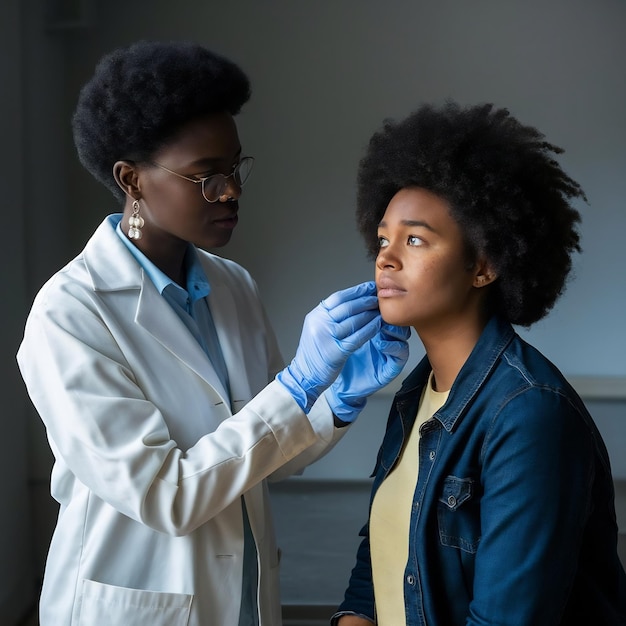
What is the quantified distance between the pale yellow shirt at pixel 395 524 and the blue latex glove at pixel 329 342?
16cm

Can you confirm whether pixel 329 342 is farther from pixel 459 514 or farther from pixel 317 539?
pixel 317 539

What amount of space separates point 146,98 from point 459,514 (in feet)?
2.86

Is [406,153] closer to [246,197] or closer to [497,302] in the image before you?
[497,302]

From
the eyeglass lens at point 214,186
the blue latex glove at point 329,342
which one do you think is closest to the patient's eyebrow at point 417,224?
the blue latex glove at point 329,342

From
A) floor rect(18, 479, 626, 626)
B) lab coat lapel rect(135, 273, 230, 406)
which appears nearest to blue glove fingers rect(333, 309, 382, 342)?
lab coat lapel rect(135, 273, 230, 406)

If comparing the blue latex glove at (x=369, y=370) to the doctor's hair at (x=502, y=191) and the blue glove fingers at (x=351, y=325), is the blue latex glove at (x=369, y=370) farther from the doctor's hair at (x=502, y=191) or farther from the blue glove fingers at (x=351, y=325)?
the doctor's hair at (x=502, y=191)

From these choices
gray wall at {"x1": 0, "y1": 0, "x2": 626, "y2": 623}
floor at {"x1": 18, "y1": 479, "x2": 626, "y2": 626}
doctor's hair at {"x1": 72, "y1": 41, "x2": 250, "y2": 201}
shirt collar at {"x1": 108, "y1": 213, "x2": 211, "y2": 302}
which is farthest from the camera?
gray wall at {"x1": 0, "y1": 0, "x2": 626, "y2": 623}

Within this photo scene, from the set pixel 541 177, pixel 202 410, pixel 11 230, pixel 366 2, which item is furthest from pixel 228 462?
pixel 366 2

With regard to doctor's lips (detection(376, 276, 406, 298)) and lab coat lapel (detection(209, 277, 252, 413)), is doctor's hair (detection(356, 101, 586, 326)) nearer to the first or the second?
doctor's lips (detection(376, 276, 406, 298))

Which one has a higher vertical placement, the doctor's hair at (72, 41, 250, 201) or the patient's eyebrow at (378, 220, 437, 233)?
the doctor's hair at (72, 41, 250, 201)

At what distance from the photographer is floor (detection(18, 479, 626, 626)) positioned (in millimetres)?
2857

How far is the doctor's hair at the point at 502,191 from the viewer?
4.02 ft

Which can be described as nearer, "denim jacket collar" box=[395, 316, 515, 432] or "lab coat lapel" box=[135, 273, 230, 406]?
"denim jacket collar" box=[395, 316, 515, 432]

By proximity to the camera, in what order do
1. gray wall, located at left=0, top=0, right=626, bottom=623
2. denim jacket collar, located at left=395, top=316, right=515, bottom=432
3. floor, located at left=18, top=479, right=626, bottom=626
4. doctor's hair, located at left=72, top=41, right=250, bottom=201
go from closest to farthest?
denim jacket collar, located at left=395, top=316, right=515, bottom=432, doctor's hair, located at left=72, top=41, right=250, bottom=201, floor, located at left=18, top=479, right=626, bottom=626, gray wall, located at left=0, top=0, right=626, bottom=623
